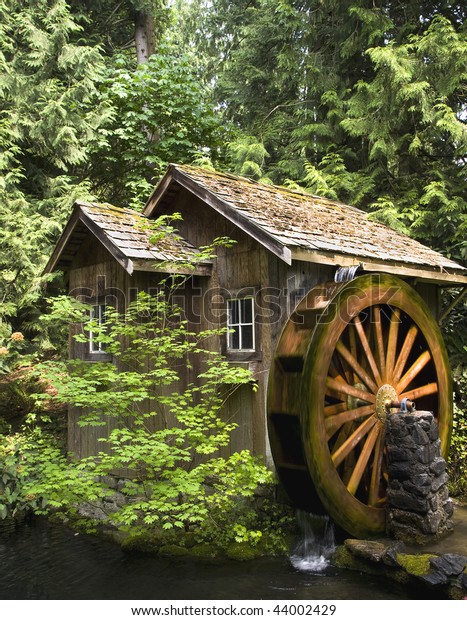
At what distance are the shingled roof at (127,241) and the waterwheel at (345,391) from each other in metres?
1.60

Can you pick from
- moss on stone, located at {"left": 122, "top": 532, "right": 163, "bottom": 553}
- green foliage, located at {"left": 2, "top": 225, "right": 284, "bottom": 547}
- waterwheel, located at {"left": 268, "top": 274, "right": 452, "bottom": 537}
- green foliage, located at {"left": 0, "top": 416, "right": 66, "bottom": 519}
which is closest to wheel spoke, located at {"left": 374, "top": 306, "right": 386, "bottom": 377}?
waterwheel, located at {"left": 268, "top": 274, "right": 452, "bottom": 537}

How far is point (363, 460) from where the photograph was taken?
19.6 feet

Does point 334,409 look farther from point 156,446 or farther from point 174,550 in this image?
point 174,550

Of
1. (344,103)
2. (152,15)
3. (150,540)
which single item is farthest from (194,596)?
(152,15)

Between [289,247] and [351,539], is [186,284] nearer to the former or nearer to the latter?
[289,247]

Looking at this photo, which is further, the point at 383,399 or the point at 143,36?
the point at 143,36

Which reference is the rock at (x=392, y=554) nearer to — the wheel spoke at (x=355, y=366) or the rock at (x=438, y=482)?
the rock at (x=438, y=482)

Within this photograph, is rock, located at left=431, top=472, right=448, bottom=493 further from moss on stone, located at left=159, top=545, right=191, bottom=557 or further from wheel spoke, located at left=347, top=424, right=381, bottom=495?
moss on stone, located at left=159, top=545, right=191, bottom=557

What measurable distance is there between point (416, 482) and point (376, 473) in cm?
67

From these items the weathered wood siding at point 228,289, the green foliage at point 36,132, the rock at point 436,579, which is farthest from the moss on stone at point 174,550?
the green foliage at point 36,132

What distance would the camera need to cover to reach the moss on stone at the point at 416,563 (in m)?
4.79

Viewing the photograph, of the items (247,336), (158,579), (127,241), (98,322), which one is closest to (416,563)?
(158,579)
